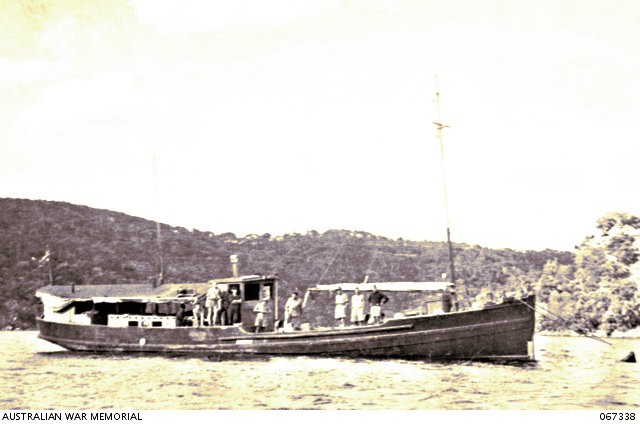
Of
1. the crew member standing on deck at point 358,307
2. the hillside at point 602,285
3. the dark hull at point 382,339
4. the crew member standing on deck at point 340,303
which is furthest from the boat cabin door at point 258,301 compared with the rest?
the hillside at point 602,285

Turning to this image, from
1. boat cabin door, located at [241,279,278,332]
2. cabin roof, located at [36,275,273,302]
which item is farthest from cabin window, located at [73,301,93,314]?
boat cabin door, located at [241,279,278,332]

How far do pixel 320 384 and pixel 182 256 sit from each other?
16.9m

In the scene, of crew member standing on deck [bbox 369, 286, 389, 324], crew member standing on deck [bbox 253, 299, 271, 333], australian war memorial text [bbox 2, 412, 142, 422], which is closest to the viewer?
australian war memorial text [bbox 2, 412, 142, 422]

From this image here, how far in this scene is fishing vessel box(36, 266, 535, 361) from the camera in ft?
52.2

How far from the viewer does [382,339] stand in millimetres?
16656

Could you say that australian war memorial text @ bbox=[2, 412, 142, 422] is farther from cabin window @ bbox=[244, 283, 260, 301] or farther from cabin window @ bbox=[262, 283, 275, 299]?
cabin window @ bbox=[262, 283, 275, 299]

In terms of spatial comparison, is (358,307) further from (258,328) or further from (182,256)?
(182,256)

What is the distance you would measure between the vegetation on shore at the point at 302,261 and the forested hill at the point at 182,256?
0.04 m

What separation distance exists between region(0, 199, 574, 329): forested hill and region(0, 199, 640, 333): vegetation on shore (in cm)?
4

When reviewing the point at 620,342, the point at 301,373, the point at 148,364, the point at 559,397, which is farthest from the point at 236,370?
the point at 620,342

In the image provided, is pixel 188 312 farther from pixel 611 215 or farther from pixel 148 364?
pixel 611 215

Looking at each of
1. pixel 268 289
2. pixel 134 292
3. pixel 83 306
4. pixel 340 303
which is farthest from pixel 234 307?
pixel 83 306

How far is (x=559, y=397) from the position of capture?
11141 millimetres

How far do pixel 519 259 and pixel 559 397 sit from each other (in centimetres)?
1210
